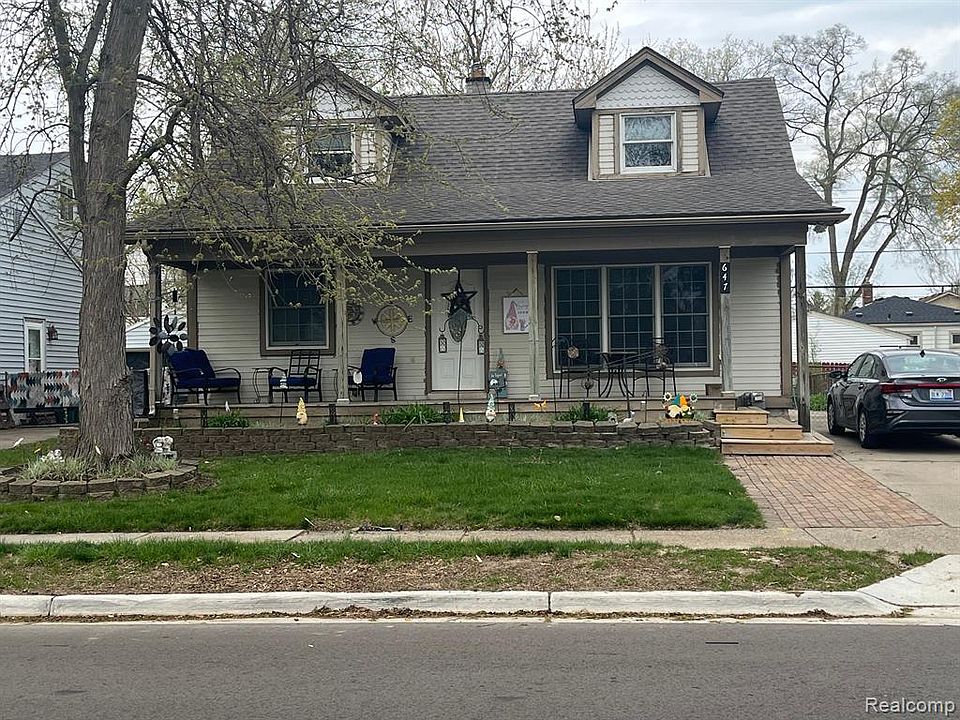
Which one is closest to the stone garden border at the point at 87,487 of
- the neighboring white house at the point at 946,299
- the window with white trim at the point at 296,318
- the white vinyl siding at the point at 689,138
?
the window with white trim at the point at 296,318

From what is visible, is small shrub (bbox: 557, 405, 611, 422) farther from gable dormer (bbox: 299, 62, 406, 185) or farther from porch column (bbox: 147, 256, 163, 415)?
porch column (bbox: 147, 256, 163, 415)

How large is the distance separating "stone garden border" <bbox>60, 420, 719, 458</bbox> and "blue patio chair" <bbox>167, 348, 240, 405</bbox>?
73.9 inches

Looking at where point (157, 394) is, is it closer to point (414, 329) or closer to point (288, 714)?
point (414, 329)

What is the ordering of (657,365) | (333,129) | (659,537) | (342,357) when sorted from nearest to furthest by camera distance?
(659,537) < (333,129) < (342,357) < (657,365)

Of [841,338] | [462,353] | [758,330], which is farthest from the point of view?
[841,338]

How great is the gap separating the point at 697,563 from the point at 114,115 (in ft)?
28.8

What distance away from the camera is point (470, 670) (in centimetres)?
553

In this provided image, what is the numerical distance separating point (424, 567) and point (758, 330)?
11126mm

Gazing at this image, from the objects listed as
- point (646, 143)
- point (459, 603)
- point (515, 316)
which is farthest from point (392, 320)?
point (459, 603)

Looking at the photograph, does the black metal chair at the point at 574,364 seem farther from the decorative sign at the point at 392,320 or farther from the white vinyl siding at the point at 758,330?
the decorative sign at the point at 392,320

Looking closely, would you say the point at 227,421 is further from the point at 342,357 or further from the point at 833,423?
the point at 833,423

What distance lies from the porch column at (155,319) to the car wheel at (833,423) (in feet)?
38.2

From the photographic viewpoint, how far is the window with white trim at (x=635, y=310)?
56.1 ft

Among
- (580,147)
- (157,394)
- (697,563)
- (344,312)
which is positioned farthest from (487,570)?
(580,147)
